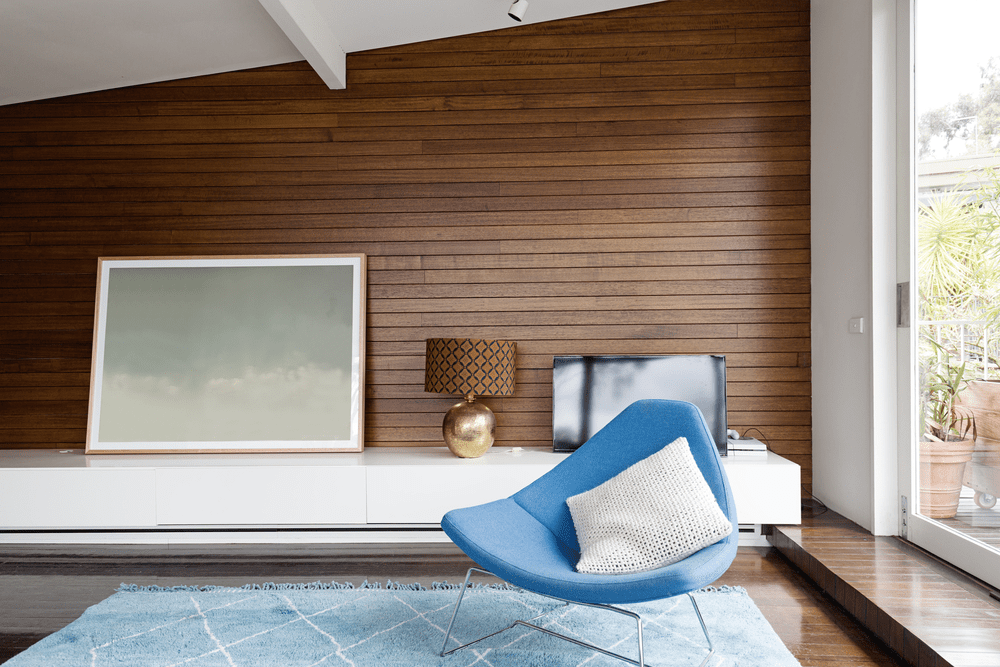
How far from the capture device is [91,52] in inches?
135

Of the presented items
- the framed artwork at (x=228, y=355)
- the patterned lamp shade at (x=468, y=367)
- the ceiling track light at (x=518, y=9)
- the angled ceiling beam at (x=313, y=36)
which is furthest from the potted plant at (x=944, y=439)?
the angled ceiling beam at (x=313, y=36)

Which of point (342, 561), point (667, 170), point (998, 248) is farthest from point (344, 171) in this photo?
point (998, 248)

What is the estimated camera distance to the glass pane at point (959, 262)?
2359 millimetres

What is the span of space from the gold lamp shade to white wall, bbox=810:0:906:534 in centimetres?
168

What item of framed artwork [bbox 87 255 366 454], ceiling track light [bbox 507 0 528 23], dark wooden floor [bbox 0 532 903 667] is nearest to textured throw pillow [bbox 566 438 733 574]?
dark wooden floor [bbox 0 532 903 667]

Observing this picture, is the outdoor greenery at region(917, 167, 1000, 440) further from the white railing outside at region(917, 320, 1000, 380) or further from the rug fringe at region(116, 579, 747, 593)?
the rug fringe at region(116, 579, 747, 593)

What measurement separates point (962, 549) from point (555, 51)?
305 centimetres

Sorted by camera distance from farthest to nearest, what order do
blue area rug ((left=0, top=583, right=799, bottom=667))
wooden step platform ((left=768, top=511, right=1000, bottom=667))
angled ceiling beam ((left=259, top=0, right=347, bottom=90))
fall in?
angled ceiling beam ((left=259, top=0, right=347, bottom=90)) < blue area rug ((left=0, top=583, right=799, bottom=667)) < wooden step platform ((left=768, top=511, right=1000, bottom=667))

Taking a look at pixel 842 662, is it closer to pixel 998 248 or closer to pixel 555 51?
pixel 998 248

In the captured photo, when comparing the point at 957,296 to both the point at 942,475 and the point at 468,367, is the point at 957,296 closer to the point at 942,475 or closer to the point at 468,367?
the point at 942,475

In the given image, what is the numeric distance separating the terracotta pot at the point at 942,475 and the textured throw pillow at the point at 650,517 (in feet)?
3.86

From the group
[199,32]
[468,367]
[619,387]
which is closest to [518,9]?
[199,32]

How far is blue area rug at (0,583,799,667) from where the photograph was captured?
2094 mm

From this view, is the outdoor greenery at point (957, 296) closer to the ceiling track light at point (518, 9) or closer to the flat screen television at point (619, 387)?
the flat screen television at point (619, 387)
